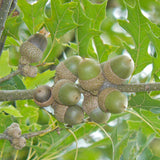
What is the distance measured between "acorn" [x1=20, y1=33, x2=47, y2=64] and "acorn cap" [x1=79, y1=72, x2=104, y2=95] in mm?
402

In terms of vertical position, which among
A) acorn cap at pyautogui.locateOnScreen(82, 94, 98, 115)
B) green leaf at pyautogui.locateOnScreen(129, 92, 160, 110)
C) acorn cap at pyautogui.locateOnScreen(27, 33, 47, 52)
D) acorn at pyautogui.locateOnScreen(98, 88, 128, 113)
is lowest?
green leaf at pyautogui.locateOnScreen(129, 92, 160, 110)

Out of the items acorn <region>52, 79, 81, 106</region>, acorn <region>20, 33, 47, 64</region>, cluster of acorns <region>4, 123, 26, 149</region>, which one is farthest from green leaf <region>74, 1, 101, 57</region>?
cluster of acorns <region>4, 123, 26, 149</region>

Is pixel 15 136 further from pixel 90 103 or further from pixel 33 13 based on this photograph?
pixel 33 13

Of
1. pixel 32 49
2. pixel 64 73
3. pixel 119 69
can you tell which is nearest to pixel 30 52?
pixel 32 49

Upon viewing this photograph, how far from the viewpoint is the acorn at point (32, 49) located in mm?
1874

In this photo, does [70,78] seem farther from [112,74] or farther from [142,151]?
[142,151]

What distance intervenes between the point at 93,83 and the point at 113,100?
0.15 m

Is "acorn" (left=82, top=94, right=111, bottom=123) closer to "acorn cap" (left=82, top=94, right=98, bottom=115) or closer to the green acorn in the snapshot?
"acorn cap" (left=82, top=94, right=98, bottom=115)

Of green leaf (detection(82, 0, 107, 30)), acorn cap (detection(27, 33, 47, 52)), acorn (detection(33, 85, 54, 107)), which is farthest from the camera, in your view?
green leaf (detection(82, 0, 107, 30))

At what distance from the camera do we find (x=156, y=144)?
401 centimetres

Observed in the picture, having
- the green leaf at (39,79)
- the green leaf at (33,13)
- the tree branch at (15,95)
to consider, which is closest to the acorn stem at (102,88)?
the tree branch at (15,95)

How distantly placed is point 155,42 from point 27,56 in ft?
2.57

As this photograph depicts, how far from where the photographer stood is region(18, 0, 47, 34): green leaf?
1976 mm

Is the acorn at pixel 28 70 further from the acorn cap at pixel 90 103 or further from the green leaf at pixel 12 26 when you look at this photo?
the acorn cap at pixel 90 103
